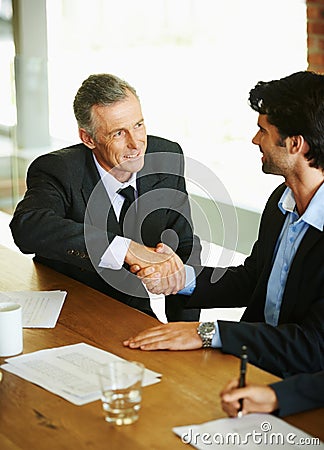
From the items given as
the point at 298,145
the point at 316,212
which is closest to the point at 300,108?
the point at 298,145

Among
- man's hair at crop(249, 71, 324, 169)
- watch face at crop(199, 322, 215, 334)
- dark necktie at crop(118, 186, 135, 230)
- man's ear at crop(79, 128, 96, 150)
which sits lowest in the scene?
watch face at crop(199, 322, 215, 334)

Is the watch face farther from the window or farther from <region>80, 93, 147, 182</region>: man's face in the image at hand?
the window

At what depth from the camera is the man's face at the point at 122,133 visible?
2811mm

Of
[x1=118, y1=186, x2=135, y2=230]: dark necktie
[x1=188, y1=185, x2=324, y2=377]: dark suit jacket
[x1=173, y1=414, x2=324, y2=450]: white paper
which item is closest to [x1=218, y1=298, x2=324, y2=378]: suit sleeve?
[x1=188, y1=185, x2=324, y2=377]: dark suit jacket

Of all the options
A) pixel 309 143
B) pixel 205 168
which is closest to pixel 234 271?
pixel 309 143

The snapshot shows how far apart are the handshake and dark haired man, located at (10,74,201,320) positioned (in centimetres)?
18

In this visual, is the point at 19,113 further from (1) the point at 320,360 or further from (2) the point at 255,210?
(1) the point at 320,360

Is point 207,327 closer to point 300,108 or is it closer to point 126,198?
point 300,108

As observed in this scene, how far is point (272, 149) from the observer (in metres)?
2.31

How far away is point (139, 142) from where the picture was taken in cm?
283

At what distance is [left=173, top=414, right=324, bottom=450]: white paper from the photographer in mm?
1546

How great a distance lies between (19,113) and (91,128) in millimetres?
3361

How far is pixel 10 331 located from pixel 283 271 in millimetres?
781

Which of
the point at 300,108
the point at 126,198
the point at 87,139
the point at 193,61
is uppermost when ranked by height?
the point at 193,61
